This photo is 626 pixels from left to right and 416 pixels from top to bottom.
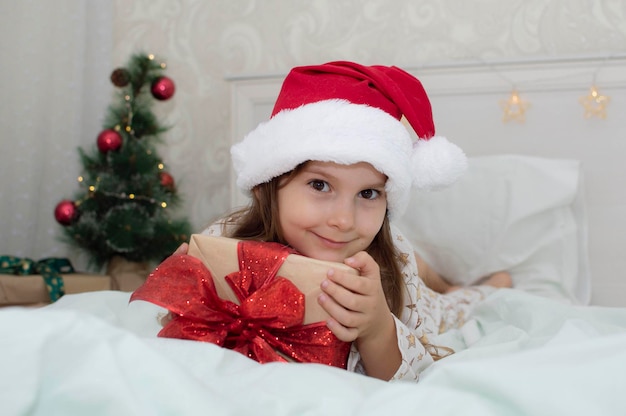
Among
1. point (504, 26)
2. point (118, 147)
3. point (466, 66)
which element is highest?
point (504, 26)

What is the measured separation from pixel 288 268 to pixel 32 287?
117 cm

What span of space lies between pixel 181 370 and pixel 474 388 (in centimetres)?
25

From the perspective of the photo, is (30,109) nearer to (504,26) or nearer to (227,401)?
(504,26)

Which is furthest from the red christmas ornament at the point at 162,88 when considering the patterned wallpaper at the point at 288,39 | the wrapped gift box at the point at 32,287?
the wrapped gift box at the point at 32,287

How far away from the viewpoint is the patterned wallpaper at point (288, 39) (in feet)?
6.66

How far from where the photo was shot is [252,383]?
0.61 metres

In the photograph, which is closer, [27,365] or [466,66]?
[27,365]

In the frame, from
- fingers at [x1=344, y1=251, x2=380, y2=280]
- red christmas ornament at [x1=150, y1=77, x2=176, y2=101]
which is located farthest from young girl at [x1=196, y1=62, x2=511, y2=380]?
red christmas ornament at [x1=150, y1=77, x2=176, y2=101]

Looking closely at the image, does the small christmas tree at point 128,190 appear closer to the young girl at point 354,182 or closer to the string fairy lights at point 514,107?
the young girl at point 354,182

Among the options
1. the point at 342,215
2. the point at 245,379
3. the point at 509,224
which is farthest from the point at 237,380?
the point at 509,224

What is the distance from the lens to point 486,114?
2018 mm

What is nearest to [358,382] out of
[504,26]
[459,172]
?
[459,172]

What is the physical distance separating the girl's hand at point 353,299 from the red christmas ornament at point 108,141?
144cm

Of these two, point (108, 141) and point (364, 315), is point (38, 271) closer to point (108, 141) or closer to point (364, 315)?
point (108, 141)
